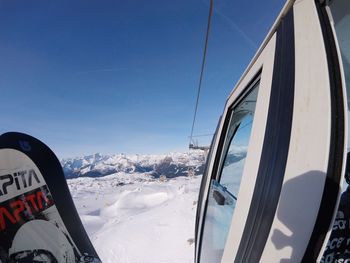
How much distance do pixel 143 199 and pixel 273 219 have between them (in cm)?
1600

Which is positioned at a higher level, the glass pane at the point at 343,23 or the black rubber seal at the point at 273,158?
the glass pane at the point at 343,23

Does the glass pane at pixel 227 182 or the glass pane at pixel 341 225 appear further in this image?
the glass pane at pixel 227 182

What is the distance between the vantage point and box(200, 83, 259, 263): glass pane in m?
1.74

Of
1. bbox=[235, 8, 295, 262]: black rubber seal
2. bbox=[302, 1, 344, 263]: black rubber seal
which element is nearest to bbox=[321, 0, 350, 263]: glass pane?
bbox=[235, 8, 295, 262]: black rubber seal

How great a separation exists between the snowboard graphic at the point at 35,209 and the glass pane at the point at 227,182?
1251 mm

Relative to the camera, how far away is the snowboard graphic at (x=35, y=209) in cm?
179

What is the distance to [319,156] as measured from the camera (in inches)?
27.0

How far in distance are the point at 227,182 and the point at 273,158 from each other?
1.38m

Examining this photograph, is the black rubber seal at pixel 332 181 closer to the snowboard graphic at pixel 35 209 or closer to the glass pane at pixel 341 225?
the glass pane at pixel 341 225

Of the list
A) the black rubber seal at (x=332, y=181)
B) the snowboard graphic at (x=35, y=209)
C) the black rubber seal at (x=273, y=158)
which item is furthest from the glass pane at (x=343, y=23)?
the snowboard graphic at (x=35, y=209)

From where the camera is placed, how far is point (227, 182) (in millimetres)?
2174

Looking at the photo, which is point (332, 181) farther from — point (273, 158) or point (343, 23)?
point (343, 23)

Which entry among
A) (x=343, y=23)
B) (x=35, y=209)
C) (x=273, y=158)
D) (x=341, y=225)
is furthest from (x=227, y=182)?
(x=35, y=209)

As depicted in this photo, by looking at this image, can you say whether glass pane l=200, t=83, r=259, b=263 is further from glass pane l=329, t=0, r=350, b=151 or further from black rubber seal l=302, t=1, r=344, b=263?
black rubber seal l=302, t=1, r=344, b=263
